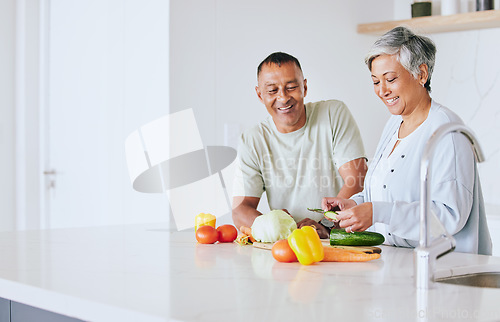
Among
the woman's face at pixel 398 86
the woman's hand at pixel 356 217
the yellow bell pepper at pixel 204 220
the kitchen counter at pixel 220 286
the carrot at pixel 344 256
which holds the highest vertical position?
the woman's face at pixel 398 86

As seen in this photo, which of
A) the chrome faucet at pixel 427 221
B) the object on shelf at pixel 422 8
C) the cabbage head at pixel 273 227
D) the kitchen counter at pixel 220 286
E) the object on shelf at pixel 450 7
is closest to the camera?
the kitchen counter at pixel 220 286

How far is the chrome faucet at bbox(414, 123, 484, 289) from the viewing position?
132cm

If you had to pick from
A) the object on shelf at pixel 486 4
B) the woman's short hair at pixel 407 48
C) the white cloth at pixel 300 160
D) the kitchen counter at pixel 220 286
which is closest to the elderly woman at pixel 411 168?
the woman's short hair at pixel 407 48

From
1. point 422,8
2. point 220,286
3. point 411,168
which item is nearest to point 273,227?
point 411,168

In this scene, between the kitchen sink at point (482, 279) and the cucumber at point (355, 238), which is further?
the cucumber at point (355, 238)

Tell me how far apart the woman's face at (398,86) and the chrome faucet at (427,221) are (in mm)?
678

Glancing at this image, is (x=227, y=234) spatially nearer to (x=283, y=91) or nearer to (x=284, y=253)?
(x=284, y=253)

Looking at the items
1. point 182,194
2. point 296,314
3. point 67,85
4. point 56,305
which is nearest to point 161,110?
point 182,194

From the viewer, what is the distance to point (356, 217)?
1842mm

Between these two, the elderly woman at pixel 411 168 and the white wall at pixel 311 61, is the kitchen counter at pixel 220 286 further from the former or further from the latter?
the white wall at pixel 311 61

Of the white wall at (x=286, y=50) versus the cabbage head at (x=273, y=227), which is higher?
the white wall at (x=286, y=50)

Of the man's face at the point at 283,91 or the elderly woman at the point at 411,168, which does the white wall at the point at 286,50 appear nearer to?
the man's face at the point at 283,91

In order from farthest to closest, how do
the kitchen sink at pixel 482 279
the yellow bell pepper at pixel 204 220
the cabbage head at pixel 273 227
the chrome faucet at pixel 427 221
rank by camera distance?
the yellow bell pepper at pixel 204 220, the cabbage head at pixel 273 227, the kitchen sink at pixel 482 279, the chrome faucet at pixel 427 221

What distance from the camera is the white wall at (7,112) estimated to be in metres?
3.95
